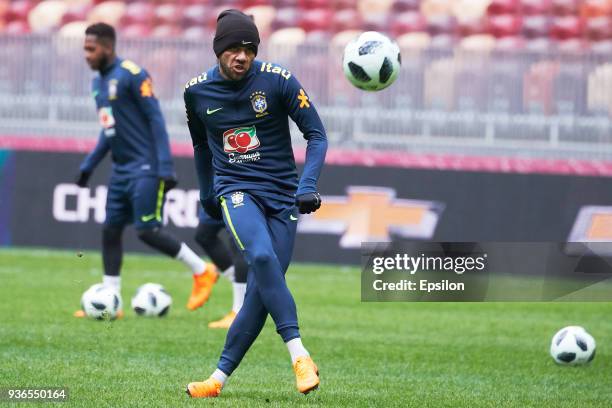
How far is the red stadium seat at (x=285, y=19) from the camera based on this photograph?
58.0 feet

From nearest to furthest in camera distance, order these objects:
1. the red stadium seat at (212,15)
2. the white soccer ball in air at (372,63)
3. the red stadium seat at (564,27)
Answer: the white soccer ball in air at (372,63)
the red stadium seat at (564,27)
the red stadium seat at (212,15)

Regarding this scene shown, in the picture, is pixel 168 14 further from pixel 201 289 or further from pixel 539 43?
pixel 201 289

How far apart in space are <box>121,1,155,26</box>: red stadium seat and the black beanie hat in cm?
1232

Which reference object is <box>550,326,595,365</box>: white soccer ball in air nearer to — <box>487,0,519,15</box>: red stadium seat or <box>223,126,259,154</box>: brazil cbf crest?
<box>223,126,259,154</box>: brazil cbf crest

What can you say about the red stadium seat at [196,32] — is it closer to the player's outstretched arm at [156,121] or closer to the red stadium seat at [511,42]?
the red stadium seat at [511,42]

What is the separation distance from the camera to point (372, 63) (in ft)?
25.6

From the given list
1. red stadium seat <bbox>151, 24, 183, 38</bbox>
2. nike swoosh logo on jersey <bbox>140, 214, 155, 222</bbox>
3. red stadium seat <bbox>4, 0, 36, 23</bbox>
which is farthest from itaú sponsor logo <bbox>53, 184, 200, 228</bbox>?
nike swoosh logo on jersey <bbox>140, 214, 155, 222</bbox>

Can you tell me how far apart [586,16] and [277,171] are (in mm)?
11417

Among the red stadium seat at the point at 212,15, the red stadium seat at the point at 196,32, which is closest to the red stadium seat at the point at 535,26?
the red stadium seat at the point at 212,15

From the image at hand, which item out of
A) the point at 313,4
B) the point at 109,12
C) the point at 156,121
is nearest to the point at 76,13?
the point at 109,12

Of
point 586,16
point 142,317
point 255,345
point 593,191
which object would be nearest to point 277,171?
point 255,345

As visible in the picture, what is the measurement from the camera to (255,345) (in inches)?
348

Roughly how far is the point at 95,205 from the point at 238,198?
9.18 m

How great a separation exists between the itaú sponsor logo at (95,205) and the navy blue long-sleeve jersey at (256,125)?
8.60 m
